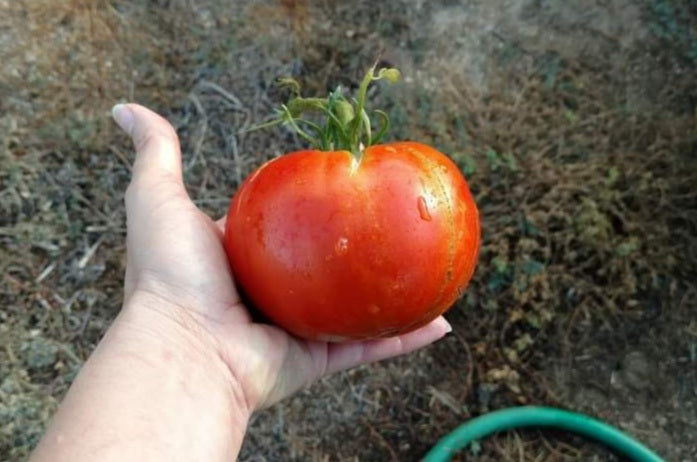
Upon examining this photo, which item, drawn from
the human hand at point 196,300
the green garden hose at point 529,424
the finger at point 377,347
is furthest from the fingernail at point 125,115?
the green garden hose at point 529,424

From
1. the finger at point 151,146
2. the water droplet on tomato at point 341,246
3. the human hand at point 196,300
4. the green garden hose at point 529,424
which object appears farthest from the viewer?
the green garden hose at point 529,424

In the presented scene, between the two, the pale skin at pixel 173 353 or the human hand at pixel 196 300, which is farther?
the human hand at pixel 196 300

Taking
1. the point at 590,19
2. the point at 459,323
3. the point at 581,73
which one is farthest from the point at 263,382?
the point at 590,19

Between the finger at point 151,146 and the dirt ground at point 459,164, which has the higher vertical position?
the finger at point 151,146

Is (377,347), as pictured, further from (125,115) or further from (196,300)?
(125,115)

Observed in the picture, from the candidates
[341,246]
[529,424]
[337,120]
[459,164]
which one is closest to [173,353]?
[341,246]

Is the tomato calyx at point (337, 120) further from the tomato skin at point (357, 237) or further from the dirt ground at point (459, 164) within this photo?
the dirt ground at point (459, 164)

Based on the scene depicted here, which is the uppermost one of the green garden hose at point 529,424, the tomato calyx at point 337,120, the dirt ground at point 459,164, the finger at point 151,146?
the tomato calyx at point 337,120
